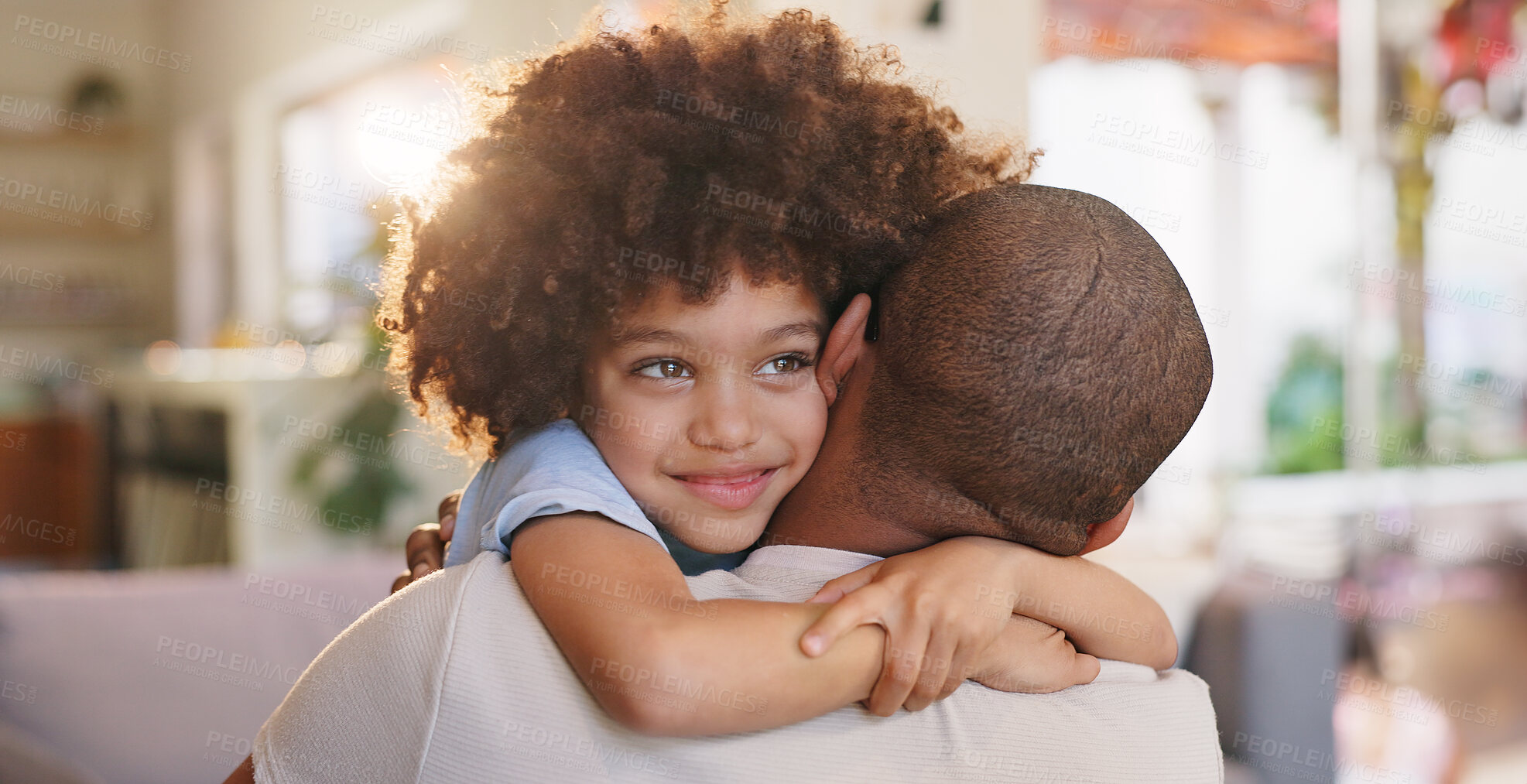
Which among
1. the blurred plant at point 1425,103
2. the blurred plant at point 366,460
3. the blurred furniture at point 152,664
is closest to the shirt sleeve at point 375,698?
the blurred furniture at point 152,664

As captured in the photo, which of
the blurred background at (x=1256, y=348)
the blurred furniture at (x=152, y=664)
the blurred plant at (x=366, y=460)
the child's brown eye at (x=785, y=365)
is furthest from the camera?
the blurred plant at (x=366, y=460)

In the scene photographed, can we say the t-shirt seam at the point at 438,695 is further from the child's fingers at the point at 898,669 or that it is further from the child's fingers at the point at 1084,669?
the child's fingers at the point at 1084,669

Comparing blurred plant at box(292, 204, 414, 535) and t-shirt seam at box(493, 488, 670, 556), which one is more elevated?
t-shirt seam at box(493, 488, 670, 556)

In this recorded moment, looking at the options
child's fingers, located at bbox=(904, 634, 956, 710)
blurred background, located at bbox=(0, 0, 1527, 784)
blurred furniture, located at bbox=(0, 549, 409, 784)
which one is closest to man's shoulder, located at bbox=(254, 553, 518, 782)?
child's fingers, located at bbox=(904, 634, 956, 710)

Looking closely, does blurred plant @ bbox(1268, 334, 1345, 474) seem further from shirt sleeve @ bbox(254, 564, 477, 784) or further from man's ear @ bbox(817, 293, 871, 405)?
shirt sleeve @ bbox(254, 564, 477, 784)

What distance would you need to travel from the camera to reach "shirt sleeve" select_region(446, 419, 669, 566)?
0.81 metres

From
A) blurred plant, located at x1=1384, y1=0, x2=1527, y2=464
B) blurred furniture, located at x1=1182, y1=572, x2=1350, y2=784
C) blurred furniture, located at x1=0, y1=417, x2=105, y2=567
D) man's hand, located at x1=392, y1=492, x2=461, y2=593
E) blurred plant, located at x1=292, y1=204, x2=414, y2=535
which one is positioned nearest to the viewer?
man's hand, located at x1=392, y1=492, x2=461, y2=593

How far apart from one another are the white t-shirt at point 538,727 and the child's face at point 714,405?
0.41ft

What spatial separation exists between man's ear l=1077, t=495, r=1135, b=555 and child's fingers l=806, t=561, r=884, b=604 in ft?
0.67

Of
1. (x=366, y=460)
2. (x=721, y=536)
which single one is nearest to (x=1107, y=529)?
(x=721, y=536)

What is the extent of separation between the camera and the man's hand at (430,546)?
109 cm

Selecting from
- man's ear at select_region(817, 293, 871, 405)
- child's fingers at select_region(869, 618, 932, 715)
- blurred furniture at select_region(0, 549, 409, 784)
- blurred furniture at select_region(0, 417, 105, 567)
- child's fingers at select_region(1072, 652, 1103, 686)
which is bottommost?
blurred furniture at select_region(0, 417, 105, 567)

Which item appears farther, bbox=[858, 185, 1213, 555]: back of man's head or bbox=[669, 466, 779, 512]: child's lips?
bbox=[669, 466, 779, 512]: child's lips

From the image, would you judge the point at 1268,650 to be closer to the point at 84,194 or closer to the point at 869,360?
the point at 869,360
